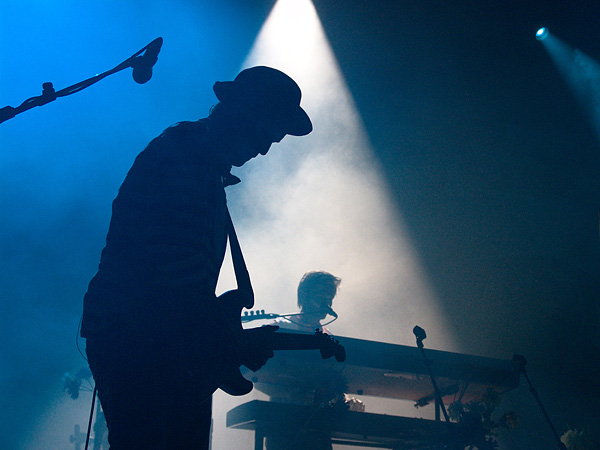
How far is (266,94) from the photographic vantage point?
2646 millimetres

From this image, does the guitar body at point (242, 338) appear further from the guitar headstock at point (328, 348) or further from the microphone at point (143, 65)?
the microphone at point (143, 65)

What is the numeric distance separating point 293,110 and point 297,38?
41.6ft

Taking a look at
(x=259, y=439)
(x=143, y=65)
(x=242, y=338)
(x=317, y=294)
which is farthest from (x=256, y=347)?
(x=317, y=294)

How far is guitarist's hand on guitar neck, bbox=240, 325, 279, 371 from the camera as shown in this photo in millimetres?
2080

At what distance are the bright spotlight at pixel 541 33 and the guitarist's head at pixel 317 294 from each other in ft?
38.1

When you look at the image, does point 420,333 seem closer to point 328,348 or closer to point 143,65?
point 328,348

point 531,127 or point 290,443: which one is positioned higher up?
point 531,127

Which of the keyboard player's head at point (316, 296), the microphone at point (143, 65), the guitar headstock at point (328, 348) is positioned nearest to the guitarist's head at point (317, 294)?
the keyboard player's head at point (316, 296)

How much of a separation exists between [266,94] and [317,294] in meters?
10.4

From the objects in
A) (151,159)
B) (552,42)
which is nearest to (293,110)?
(151,159)

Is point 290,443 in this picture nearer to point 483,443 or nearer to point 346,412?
point 346,412

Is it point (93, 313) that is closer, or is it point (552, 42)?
point (93, 313)

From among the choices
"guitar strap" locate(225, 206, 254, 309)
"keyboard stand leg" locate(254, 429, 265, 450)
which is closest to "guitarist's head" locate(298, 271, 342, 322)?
"keyboard stand leg" locate(254, 429, 265, 450)

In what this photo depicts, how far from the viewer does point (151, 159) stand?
1933 mm
